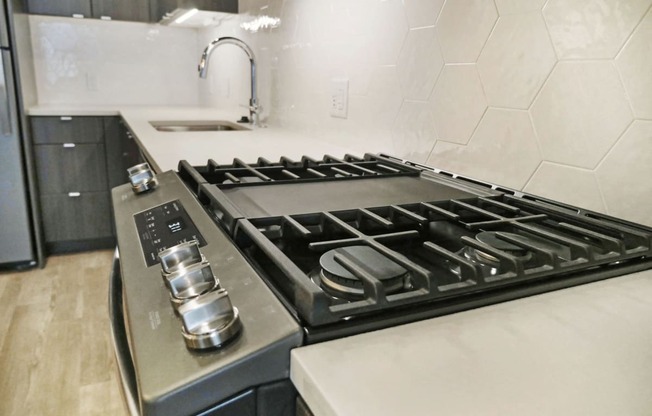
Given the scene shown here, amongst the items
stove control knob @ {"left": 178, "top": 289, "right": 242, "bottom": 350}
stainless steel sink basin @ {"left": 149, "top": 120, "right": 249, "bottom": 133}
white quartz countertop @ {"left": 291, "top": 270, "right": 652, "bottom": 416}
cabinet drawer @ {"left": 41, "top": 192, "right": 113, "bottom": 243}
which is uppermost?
stove control knob @ {"left": 178, "top": 289, "right": 242, "bottom": 350}

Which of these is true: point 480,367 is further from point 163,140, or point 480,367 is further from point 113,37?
point 113,37

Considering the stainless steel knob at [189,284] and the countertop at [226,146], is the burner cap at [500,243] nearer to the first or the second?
the stainless steel knob at [189,284]

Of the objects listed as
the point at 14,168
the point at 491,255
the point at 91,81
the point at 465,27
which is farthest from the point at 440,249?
the point at 91,81

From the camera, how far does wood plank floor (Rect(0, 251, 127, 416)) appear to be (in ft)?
5.13

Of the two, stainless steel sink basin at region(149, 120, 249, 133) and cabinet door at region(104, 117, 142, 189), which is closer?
stainless steel sink basin at region(149, 120, 249, 133)

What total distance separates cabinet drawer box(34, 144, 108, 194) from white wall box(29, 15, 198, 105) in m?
0.65

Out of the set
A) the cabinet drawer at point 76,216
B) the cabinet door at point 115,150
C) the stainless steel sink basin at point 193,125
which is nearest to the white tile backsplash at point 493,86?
the stainless steel sink basin at point 193,125

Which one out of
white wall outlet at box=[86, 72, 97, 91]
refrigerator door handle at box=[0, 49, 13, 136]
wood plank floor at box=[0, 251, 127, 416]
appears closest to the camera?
wood plank floor at box=[0, 251, 127, 416]

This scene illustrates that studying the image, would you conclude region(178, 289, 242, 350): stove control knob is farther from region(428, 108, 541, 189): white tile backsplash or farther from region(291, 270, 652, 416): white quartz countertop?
region(428, 108, 541, 189): white tile backsplash

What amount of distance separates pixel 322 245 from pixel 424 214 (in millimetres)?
258

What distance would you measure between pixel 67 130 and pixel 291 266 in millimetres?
2615

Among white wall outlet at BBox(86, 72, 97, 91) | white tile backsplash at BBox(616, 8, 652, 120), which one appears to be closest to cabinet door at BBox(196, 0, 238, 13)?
white wall outlet at BBox(86, 72, 97, 91)

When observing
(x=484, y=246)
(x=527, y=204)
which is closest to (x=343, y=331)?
(x=484, y=246)

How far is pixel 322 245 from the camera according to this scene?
58 centimetres
